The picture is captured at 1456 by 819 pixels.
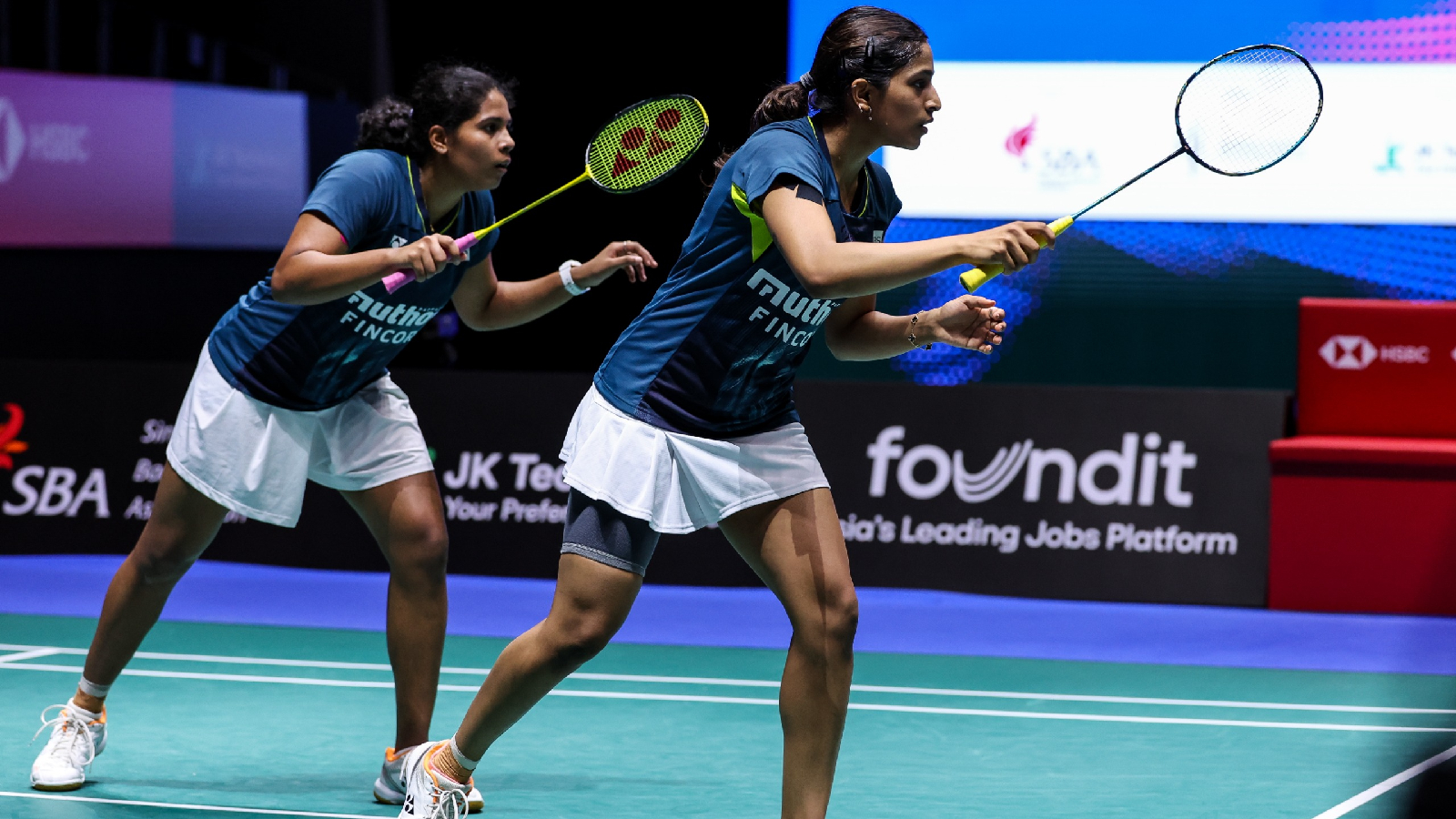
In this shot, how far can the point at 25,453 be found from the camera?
285 inches

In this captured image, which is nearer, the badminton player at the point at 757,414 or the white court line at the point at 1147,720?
the badminton player at the point at 757,414

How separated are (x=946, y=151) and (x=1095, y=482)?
234cm

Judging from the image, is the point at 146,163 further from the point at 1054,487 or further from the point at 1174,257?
the point at 1054,487

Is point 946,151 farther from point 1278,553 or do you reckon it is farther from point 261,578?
point 261,578

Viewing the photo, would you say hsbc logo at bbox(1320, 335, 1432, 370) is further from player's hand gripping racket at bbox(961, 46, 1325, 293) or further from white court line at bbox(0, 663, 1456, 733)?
player's hand gripping racket at bbox(961, 46, 1325, 293)

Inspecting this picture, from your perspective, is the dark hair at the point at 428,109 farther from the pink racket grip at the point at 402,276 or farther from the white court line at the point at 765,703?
the white court line at the point at 765,703

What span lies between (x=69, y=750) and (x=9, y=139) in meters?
6.60

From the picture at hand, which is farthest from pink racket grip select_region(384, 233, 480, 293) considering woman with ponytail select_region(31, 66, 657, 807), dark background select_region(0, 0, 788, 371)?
dark background select_region(0, 0, 788, 371)

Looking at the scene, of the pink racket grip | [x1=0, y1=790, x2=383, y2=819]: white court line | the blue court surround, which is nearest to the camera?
the pink racket grip

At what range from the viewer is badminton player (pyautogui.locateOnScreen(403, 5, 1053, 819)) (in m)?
2.81

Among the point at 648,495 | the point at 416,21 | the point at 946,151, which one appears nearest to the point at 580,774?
the point at 648,495

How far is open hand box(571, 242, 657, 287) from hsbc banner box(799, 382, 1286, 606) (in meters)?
3.10

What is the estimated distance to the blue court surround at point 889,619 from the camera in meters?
5.76

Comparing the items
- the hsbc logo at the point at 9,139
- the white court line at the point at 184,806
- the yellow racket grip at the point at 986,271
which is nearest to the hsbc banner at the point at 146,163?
the hsbc logo at the point at 9,139
